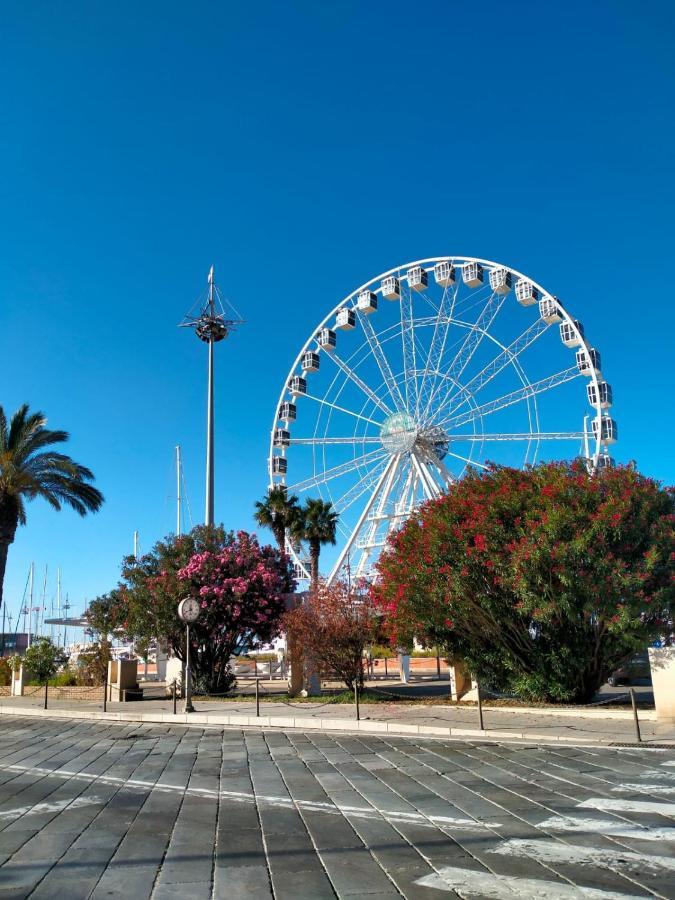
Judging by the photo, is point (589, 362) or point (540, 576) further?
point (589, 362)

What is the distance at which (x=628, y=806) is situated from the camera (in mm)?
7859

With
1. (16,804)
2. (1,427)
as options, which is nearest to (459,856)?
(16,804)

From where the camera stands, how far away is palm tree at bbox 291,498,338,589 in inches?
A: 1583

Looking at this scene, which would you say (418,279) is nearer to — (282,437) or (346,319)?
(346,319)

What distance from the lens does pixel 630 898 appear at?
5.19 m

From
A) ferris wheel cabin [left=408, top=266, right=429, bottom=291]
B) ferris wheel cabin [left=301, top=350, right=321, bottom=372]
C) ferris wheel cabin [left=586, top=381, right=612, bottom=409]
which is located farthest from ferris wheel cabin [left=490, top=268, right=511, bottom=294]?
ferris wheel cabin [left=301, top=350, right=321, bottom=372]

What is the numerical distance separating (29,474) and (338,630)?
48.6 ft

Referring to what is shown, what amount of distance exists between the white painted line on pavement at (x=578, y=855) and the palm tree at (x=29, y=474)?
26.3m

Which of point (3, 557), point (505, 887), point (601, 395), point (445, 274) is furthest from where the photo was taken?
point (445, 274)

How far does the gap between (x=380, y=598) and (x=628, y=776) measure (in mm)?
Result: 10811

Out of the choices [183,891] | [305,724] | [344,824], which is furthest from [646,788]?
[305,724]

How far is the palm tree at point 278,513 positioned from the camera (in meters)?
40.5

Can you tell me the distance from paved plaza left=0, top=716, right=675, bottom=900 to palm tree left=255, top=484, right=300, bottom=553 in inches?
1090

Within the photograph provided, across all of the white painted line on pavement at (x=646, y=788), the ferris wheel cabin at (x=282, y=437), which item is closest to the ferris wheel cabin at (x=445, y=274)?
the ferris wheel cabin at (x=282, y=437)
